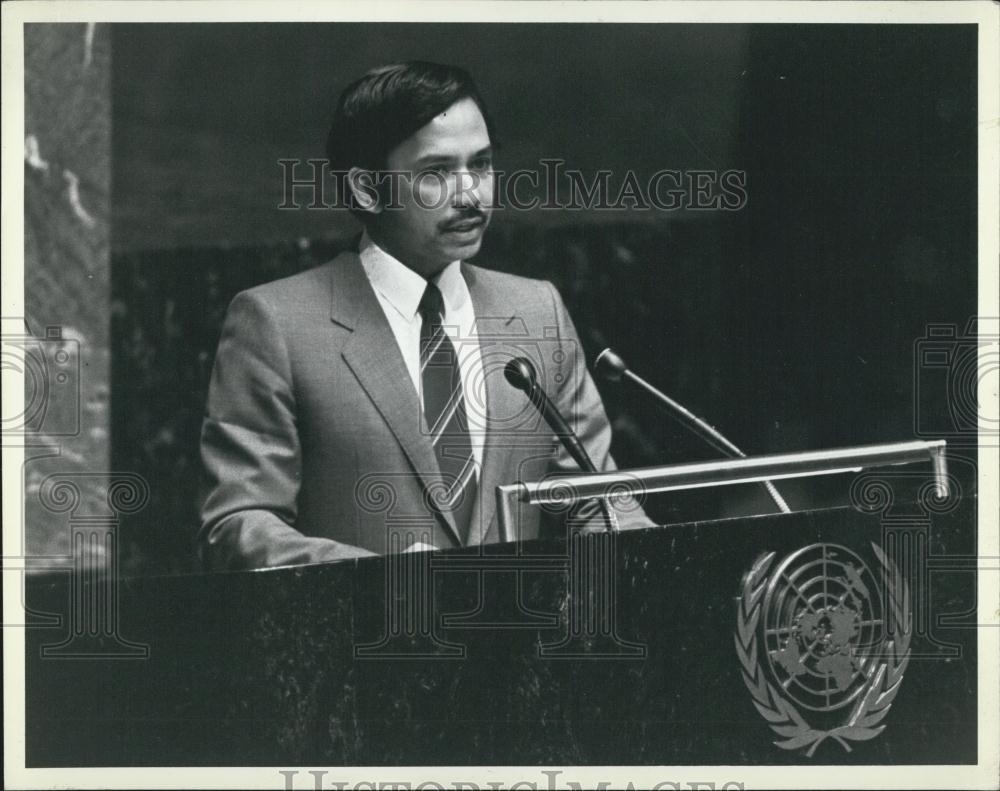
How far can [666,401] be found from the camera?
391cm

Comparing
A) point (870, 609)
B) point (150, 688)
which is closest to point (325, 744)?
point (150, 688)

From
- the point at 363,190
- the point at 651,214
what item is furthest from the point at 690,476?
the point at 363,190

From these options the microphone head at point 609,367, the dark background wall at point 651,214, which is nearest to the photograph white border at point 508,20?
the dark background wall at point 651,214

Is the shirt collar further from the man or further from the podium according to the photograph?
the podium

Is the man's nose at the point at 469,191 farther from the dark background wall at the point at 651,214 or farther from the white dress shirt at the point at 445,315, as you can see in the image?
the white dress shirt at the point at 445,315

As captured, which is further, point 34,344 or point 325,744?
point 34,344

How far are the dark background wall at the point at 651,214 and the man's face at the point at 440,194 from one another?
0.09 metres

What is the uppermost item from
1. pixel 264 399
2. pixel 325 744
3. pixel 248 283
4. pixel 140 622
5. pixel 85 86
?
pixel 85 86

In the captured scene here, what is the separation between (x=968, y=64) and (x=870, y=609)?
70.7 inches

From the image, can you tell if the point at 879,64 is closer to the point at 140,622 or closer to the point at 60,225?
the point at 60,225

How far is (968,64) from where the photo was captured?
3977mm

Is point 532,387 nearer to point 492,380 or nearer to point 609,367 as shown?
point 492,380

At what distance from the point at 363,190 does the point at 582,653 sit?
1.59 m

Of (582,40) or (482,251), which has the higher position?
(582,40)
